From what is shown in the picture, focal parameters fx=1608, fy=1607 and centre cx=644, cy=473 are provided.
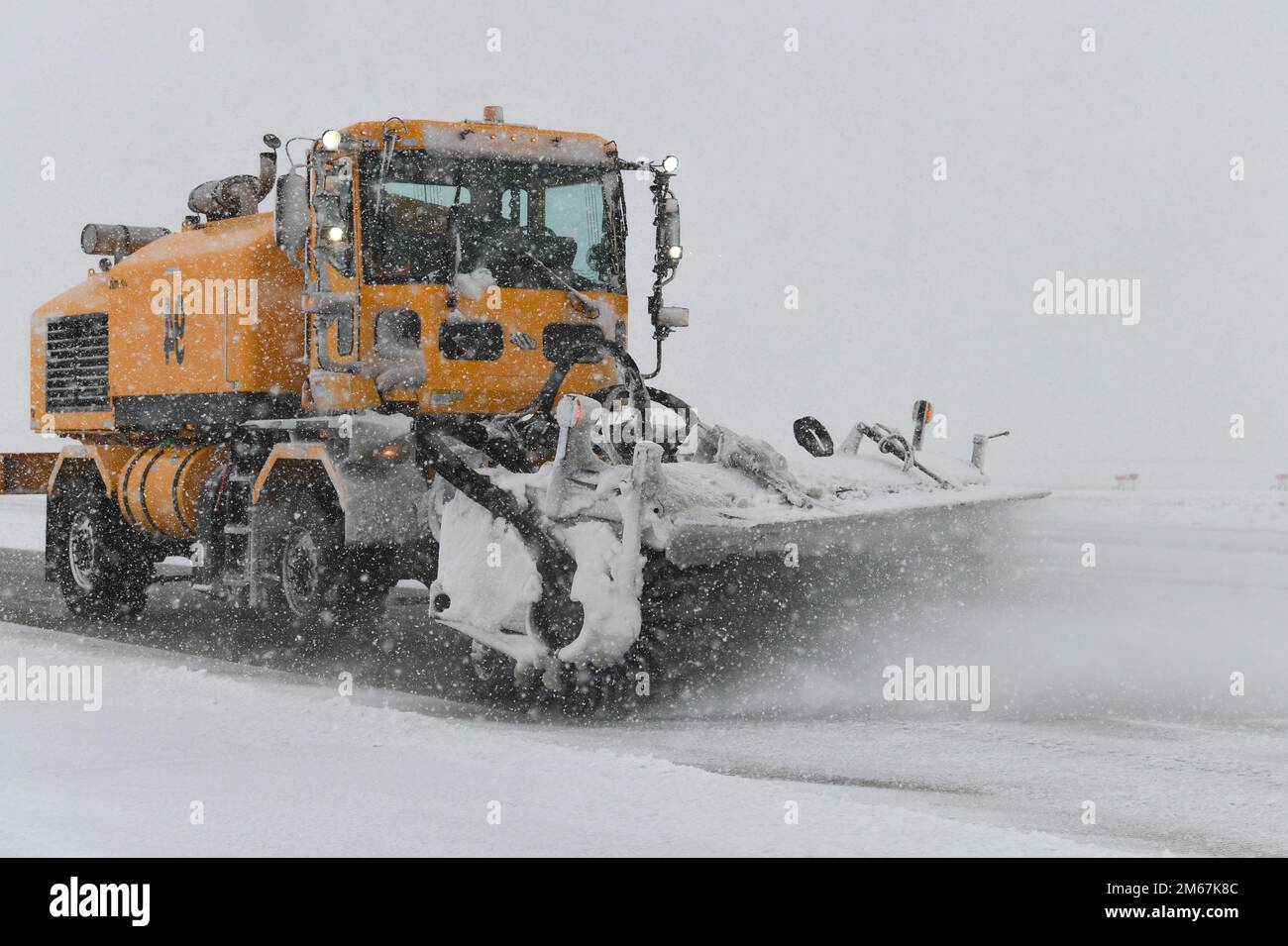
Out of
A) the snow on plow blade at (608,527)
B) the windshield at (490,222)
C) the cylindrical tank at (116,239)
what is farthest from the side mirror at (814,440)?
the cylindrical tank at (116,239)

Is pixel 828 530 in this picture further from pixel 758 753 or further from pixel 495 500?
pixel 495 500

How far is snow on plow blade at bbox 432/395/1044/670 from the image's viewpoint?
7.19 metres

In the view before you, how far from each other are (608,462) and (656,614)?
83cm

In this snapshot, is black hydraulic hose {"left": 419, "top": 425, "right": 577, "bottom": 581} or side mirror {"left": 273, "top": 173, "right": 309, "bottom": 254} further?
side mirror {"left": 273, "top": 173, "right": 309, "bottom": 254}

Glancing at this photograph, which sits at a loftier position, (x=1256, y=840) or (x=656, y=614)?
(x=656, y=614)

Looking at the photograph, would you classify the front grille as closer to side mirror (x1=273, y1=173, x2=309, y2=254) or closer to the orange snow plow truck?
the orange snow plow truck

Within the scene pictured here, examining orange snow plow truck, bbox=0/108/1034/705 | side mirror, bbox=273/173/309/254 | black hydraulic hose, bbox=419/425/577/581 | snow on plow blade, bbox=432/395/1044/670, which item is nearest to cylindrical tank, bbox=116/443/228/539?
orange snow plow truck, bbox=0/108/1034/705

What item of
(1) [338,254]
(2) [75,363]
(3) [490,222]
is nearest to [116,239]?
(2) [75,363]

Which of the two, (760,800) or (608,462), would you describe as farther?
(608,462)

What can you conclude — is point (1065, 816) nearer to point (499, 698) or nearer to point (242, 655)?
point (499, 698)

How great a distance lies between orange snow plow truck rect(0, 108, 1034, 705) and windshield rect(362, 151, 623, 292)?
0.05 ft

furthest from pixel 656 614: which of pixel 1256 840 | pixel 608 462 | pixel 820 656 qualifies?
pixel 1256 840

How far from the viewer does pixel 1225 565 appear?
15625 mm

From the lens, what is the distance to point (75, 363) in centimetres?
1230
